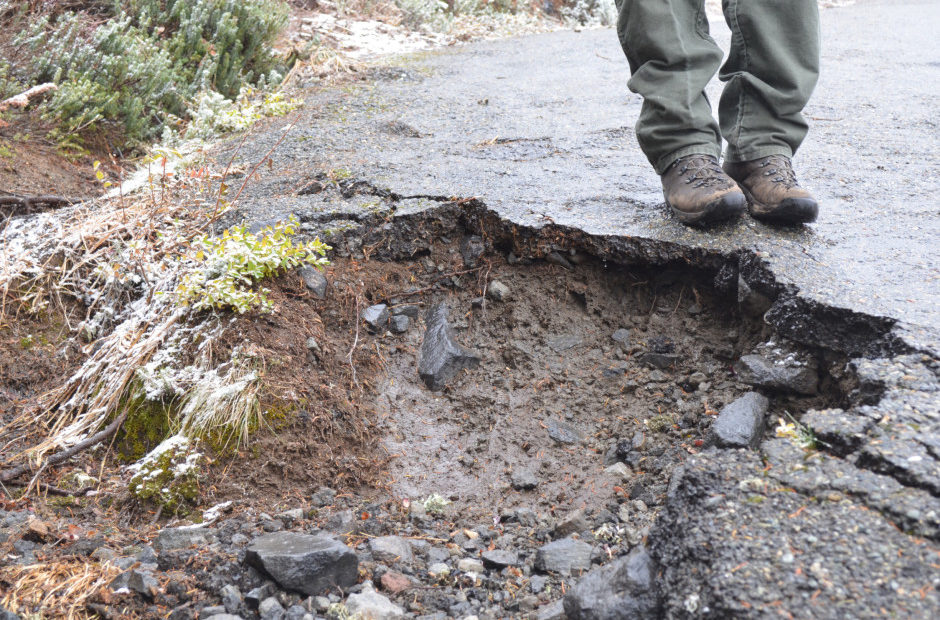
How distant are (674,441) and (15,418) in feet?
8.47

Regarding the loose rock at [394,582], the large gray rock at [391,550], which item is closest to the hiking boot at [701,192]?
the large gray rock at [391,550]

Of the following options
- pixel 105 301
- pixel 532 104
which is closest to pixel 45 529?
pixel 105 301

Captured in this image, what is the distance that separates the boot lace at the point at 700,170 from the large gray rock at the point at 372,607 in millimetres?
2101

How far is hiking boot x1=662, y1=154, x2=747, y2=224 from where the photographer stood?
9.97 ft

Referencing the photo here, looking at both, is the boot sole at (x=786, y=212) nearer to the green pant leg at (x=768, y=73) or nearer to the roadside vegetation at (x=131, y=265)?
the green pant leg at (x=768, y=73)

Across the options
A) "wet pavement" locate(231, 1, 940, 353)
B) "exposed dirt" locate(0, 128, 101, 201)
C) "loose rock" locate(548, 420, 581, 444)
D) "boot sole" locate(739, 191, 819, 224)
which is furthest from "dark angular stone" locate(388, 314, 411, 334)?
"exposed dirt" locate(0, 128, 101, 201)

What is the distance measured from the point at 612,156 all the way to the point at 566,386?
1.90 metres

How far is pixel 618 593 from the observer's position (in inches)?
71.7

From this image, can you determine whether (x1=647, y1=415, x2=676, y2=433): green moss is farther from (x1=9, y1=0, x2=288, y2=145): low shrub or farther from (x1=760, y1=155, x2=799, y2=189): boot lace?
(x1=9, y1=0, x2=288, y2=145): low shrub

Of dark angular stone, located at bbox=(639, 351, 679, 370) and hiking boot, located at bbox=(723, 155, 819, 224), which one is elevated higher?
hiking boot, located at bbox=(723, 155, 819, 224)

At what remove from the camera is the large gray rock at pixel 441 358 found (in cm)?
308

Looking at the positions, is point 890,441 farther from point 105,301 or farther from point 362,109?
point 362,109

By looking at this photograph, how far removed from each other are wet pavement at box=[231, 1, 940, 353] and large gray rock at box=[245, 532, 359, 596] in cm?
175

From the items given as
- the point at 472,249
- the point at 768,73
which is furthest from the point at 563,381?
the point at 768,73
